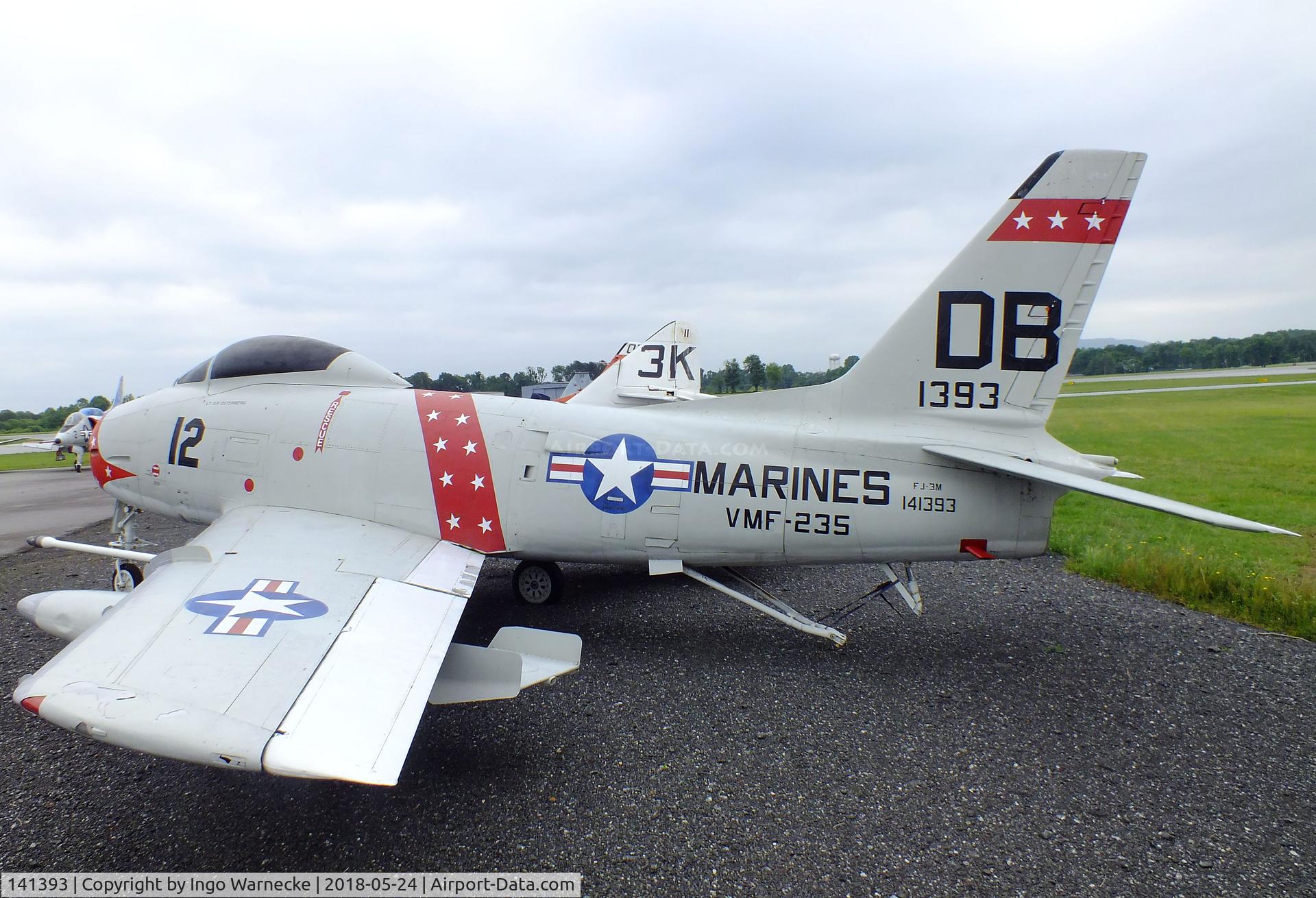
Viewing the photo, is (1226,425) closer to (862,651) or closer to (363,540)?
(862,651)

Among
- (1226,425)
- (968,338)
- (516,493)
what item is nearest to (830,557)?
(968,338)

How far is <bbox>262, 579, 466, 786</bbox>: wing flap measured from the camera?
2.61m

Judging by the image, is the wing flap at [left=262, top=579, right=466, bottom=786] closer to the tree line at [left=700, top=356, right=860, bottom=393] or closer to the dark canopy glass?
the dark canopy glass

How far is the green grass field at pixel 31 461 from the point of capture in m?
23.1

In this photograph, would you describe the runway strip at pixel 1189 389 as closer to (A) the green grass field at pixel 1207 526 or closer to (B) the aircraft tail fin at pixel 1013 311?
(A) the green grass field at pixel 1207 526

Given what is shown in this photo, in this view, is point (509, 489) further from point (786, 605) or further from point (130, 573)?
point (130, 573)

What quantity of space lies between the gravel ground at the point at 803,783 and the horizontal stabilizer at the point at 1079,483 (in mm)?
1537

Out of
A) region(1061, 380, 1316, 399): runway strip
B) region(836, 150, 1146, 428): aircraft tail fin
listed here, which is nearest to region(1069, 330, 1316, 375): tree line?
region(1061, 380, 1316, 399): runway strip

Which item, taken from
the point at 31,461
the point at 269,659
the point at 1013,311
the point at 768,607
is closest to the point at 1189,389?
the point at 1013,311

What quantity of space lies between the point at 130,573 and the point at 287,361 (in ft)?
9.94

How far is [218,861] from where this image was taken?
300cm

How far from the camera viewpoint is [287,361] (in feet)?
21.0

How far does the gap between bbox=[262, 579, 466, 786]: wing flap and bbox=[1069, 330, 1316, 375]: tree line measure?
70813 mm

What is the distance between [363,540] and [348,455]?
1.00 m
